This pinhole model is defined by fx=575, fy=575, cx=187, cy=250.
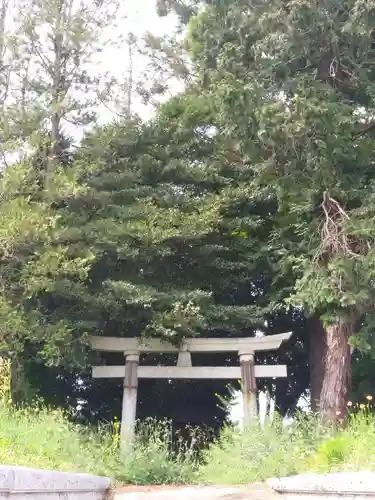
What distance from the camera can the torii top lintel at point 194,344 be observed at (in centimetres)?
969

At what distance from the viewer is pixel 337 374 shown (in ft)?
28.7

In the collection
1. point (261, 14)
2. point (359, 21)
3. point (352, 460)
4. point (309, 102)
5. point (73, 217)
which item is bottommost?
point (352, 460)

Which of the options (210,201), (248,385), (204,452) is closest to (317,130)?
(210,201)

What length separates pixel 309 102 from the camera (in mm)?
7871

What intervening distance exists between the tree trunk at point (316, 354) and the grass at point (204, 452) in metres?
3.44

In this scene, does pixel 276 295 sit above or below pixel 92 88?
below

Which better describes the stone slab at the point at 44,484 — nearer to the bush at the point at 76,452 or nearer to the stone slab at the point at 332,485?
the bush at the point at 76,452

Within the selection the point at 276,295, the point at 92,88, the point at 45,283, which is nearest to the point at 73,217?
the point at 45,283

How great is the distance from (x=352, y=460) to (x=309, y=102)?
15.8 feet

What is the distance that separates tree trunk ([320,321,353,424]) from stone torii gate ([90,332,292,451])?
885 millimetres

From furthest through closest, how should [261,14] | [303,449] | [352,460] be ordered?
[261,14] < [303,449] < [352,460]

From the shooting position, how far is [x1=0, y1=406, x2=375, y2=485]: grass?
5.12m

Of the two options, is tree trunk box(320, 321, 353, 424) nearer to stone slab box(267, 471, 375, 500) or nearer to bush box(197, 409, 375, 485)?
bush box(197, 409, 375, 485)

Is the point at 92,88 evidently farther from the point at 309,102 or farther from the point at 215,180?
the point at 309,102
